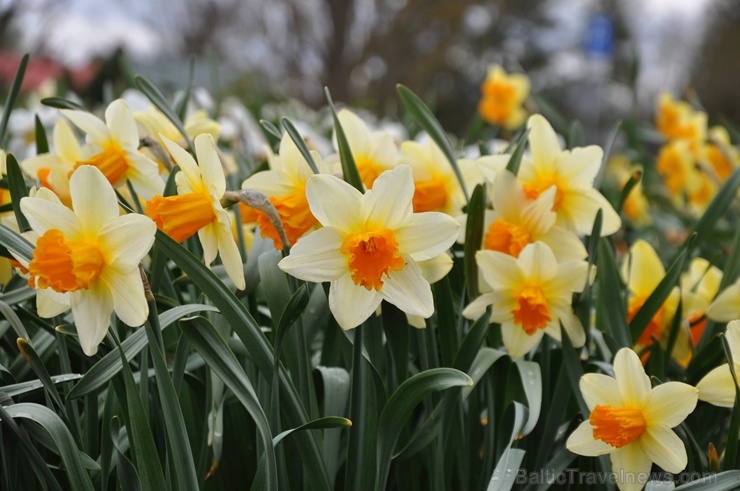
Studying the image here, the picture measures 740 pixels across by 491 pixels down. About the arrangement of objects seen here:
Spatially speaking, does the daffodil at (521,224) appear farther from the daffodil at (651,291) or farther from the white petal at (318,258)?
the white petal at (318,258)

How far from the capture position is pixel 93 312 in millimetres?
785

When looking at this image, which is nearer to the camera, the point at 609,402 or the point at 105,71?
the point at 609,402

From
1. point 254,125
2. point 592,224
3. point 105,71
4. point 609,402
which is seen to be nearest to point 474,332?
point 609,402

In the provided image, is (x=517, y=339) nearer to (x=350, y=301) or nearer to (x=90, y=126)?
(x=350, y=301)

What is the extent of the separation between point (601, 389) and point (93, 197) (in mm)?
593

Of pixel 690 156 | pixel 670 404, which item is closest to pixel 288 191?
pixel 670 404

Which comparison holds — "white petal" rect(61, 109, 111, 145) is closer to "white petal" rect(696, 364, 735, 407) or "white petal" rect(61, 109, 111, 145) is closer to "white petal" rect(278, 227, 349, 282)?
"white petal" rect(278, 227, 349, 282)

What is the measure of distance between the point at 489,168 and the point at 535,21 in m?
22.7

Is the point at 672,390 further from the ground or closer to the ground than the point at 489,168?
closer to the ground

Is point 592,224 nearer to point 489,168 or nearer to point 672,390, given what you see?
point 489,168

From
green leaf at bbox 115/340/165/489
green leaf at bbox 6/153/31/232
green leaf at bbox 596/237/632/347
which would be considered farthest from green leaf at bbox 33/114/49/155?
green leaf at bbox 596/237/632/347

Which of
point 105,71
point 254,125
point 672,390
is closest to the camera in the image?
point 672,390

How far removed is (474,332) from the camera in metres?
0.96

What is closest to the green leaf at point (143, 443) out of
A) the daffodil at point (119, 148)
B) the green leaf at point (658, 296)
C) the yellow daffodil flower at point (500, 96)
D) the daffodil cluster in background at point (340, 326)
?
the daffodil cluster in background at point (340, 326)
